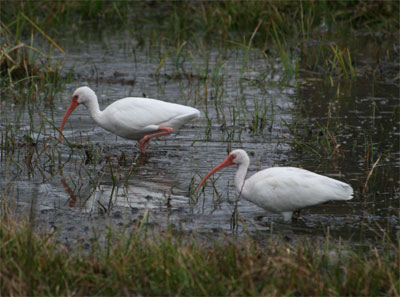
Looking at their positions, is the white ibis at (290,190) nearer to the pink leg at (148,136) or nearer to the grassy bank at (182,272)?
the grassy bank at (182,272)

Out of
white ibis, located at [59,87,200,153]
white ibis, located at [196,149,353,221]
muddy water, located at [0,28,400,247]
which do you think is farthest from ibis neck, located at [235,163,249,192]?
white ibis, located at [59,87,200,153]

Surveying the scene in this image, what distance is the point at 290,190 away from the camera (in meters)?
6.23

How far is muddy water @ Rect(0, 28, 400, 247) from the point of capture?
6.41 meters

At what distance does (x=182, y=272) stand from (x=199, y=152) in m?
4.22

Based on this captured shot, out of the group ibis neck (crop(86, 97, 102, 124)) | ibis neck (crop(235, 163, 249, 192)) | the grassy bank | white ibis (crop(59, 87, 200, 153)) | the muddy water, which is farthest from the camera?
ibis neck (crop(86, 97, 102, 124))

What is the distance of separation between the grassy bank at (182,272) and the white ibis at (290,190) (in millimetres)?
1285

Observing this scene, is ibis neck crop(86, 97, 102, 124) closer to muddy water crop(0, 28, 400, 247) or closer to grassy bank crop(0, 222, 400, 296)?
muddy water crop(0, 28, 400, 247)

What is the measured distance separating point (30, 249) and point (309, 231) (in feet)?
8.23

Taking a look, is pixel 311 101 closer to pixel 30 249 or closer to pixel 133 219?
pixel 133 219

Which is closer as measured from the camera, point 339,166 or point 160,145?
point 339,166

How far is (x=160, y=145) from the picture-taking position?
30.3 ft

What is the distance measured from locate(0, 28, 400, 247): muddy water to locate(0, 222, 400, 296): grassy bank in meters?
0.47

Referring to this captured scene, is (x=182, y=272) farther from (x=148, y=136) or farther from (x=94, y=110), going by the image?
(x=94, y=110)

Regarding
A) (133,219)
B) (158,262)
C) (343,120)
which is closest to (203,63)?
(343,120)
